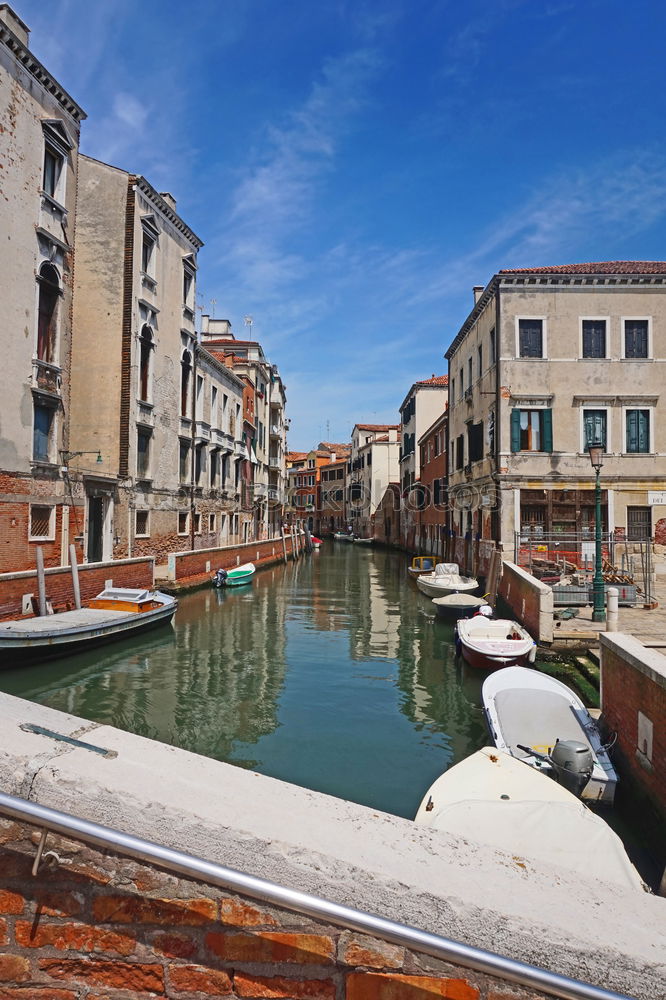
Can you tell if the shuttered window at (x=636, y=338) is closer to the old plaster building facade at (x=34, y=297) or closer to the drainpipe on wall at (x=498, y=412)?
the drainpipe on wall at (x=498, y=412)

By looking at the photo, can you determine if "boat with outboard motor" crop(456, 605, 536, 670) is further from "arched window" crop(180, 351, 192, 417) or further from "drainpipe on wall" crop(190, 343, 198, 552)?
"arched window" crop(180, 351, 192, 417)

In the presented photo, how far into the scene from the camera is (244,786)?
184 centimetres

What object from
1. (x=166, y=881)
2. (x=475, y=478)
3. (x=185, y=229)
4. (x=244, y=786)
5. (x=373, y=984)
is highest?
(x=185, y=229)

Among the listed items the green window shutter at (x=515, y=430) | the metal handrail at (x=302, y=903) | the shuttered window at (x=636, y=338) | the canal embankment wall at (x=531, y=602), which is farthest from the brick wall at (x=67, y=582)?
the shuttered window at (x=636, y=338)

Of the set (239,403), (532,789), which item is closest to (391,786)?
(532,789)

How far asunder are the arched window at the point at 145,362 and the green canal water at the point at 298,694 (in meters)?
7.42

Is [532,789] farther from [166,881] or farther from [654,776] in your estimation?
[166,881]

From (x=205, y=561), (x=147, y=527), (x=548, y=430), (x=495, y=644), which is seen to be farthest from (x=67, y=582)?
(x=548, y=430)

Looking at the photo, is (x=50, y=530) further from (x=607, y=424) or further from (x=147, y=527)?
(x=607, y=424)

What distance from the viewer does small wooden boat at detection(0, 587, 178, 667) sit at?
10391mm

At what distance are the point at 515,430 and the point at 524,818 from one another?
15.8 meters

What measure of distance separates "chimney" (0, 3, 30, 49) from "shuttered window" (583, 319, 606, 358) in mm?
16882

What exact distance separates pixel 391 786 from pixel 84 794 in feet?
17.8

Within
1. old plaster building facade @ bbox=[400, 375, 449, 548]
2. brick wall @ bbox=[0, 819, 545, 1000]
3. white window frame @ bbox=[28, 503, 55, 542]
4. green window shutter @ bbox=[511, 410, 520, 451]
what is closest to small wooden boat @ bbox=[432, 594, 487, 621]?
green window shutter @ bbox=[511, 410, 520, 451]
